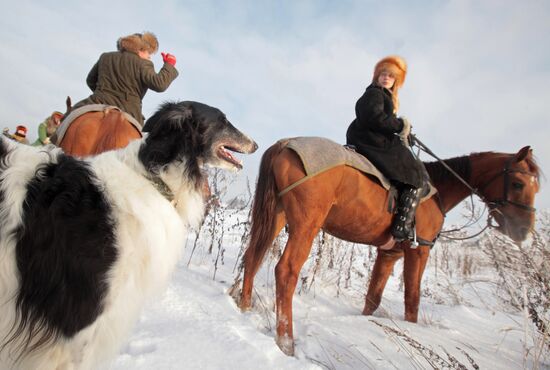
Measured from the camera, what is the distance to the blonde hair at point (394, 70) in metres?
3.90

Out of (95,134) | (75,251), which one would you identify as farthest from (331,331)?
(95,134)

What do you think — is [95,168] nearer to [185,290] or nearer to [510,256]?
[185,290]

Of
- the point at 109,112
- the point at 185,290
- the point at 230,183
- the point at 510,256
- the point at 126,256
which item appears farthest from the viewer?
the point at 230,183

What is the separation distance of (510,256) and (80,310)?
344 cm

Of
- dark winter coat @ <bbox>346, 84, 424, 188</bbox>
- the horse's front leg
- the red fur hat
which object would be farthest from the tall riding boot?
the red fur hat

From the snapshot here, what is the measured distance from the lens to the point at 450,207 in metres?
4.47

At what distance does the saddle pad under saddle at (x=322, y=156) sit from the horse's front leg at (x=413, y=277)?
1.30m

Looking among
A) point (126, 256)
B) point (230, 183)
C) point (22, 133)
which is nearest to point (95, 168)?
point (126, 256)

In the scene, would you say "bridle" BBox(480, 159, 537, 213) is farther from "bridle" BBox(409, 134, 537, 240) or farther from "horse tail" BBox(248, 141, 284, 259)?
"horse tail" BBox(248, 141, 284, 259)

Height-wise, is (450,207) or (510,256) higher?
(450,207)

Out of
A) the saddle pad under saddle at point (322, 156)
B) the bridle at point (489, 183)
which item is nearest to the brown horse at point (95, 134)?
the saddle pad under saddle at point (322, 156)

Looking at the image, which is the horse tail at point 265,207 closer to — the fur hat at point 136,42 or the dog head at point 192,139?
the dog head at point 192,139

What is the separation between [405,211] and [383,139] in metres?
0.94

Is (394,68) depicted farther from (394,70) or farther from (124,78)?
(124,78)
